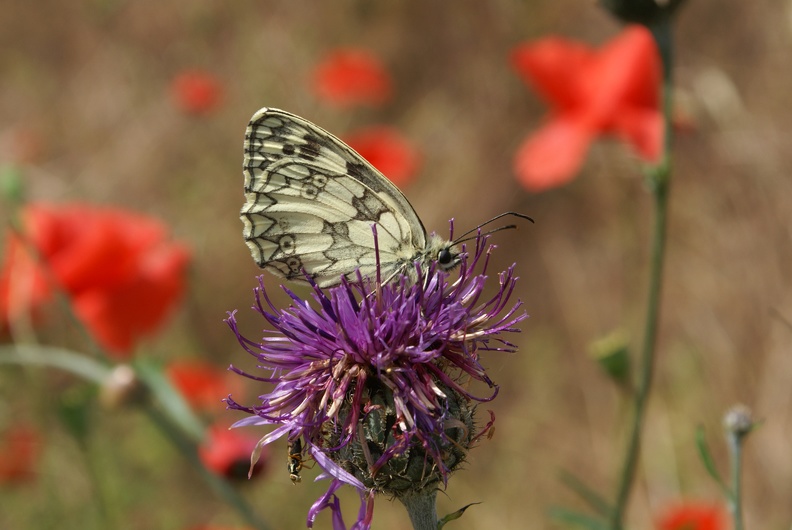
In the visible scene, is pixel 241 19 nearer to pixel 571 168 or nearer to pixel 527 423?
pixel 527 423

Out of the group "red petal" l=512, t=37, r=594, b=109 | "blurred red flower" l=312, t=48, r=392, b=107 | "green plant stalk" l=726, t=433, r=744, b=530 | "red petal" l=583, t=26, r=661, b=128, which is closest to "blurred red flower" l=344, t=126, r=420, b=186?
"blurred red flower" l=312, t=48, r=392, b=107

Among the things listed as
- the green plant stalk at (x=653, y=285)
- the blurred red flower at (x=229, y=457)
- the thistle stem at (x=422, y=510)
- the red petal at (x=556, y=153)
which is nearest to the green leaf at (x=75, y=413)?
the blurred red flower at (x=229, y=457)

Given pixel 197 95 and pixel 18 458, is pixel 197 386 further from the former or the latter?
pixel 197 95

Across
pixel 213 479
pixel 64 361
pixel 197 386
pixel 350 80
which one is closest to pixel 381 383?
pixel 213 479

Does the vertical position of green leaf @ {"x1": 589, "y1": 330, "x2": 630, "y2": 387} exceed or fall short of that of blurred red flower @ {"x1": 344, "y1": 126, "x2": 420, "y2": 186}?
it falls short

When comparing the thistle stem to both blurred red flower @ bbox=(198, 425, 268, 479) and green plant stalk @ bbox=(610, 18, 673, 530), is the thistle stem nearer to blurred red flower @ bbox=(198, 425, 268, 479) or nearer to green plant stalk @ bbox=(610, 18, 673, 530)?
green plant stalk @ bbox=(610, 18, 673, 530)

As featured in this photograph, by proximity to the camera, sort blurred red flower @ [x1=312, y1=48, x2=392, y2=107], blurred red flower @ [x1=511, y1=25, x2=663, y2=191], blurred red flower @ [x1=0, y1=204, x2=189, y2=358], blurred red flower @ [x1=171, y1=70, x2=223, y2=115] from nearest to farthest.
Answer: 1. blurred red flower @ [x1=0, y1=204, x2=189, y2=358]
2. blurred red flower @ [x1=511, y1=25, x2=663, y2=191]
3. blurred red flower @ [x1=312, y1=48, x2=392, y2=107]
4. blurred red flower @ [x1=171, y1=70, x2=223, y2=115]

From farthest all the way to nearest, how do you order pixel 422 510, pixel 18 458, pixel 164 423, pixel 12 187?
pixel 18 458 < pixel 12 187 < pixel 164 423 < pixel 422 510
